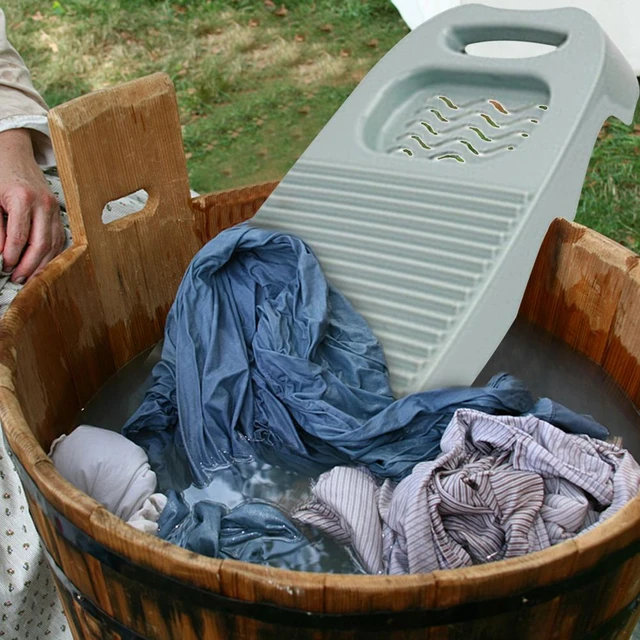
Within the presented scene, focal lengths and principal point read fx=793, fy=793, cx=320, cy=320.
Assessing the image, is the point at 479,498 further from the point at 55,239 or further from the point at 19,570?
the point at 55,239

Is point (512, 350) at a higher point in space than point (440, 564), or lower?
lower

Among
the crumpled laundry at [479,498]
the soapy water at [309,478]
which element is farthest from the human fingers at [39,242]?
the crumpled laundry at [479,498]

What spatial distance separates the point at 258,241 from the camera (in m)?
1.60

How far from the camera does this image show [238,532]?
1.26 meters

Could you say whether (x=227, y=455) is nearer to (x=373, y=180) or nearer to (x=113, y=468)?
(x=113, y=468)

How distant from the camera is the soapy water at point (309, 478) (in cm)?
130

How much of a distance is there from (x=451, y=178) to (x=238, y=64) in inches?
115

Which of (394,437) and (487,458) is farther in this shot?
(394,437)

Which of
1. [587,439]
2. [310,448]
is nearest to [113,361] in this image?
[310,448]

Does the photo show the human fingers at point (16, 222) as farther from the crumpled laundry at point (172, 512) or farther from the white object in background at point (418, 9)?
the white object in background at point (418, 9)

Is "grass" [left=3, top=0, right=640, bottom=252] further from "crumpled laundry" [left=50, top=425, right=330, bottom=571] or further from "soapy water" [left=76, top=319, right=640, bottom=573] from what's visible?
"crumpled laundry" [left=50, top=425, right=330, bottom=571]

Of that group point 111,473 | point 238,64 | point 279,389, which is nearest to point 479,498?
point 279,389

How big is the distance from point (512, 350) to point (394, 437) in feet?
1.56

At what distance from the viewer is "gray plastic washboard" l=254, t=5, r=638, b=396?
4.95ft
